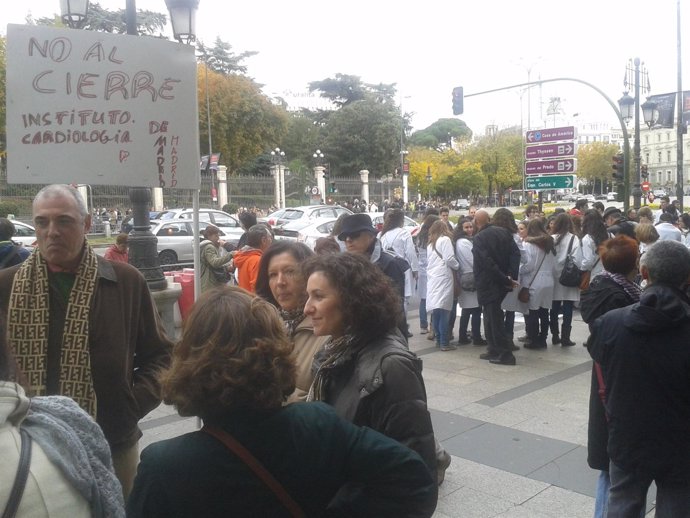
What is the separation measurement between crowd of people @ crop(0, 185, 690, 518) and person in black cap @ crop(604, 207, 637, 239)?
4.50 metres

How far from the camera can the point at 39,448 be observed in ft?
4.75

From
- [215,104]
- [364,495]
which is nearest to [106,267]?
[364,495]

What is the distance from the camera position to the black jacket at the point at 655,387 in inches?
116

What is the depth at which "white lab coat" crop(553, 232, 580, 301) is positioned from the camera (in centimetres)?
898

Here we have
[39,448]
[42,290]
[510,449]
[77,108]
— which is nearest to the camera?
[39,448]

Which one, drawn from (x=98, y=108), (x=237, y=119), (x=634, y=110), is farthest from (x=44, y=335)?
(x=237, y=119)

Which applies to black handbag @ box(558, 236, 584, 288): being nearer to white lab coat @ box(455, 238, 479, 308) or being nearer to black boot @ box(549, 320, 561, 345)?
black boot @ box(549, 320, 561, 345)

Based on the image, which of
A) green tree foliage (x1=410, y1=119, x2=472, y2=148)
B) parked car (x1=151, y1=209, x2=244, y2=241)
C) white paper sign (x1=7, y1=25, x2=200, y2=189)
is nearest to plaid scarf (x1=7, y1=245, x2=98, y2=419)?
white paper sign (x1=7, y1=25, x2=200, y2=189)

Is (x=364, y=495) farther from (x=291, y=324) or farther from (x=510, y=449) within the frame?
(x=510, y=449)

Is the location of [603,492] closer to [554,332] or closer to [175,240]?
[554,332]

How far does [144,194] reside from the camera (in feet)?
26.0

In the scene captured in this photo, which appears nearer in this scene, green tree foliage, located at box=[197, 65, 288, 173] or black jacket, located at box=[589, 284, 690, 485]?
black jacket, located at box=[589, 284, 690, 485]

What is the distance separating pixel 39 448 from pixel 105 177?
1843 mm

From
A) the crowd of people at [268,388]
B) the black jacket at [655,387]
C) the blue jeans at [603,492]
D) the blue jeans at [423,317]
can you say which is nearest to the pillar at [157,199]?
the blue jeans at [423,317]
